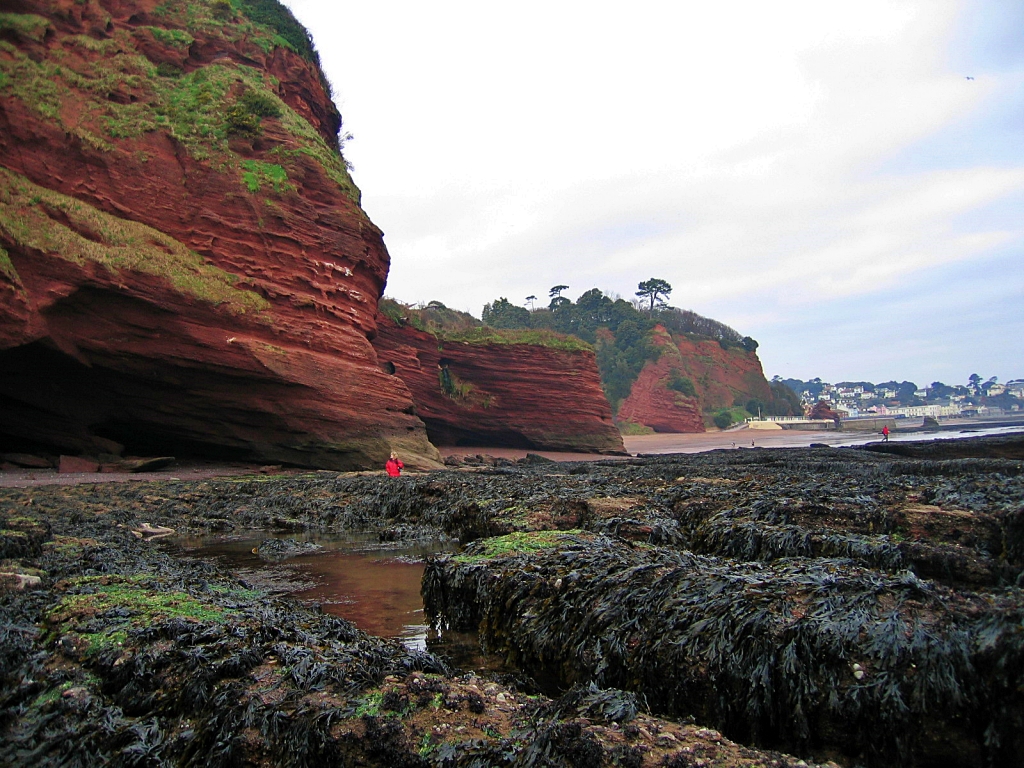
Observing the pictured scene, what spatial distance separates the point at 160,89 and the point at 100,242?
7.29m

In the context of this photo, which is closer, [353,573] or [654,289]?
[353,573]

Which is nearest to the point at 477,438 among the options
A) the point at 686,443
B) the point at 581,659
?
the point at 686,443

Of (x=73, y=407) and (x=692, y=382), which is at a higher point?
(x=692, y=382)

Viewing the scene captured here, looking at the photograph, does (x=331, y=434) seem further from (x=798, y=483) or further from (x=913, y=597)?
(x=913, y=597)

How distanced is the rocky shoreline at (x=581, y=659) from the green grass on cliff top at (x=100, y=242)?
13785 millimetres

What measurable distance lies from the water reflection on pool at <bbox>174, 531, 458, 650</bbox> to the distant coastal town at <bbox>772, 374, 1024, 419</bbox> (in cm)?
14888

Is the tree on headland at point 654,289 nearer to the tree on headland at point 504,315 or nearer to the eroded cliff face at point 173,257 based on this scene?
the tree on headland at point 504,315

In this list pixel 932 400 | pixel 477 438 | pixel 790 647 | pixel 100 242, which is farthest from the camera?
pixel 932 400

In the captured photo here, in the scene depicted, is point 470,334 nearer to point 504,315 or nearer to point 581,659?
point 581,659

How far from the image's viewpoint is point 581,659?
4211 mm

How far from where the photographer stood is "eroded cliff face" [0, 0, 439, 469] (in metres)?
18.2

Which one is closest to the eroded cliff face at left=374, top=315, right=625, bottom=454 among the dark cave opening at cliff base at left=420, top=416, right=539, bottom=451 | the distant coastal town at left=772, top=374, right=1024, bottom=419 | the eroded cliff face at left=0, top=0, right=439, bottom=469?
the dark cave opening at cliff base at left=420, top=416, right=539, bottom=451

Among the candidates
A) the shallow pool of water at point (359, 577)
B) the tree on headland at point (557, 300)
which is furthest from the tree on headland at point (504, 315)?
the shallow pool of water at point (359, 577)

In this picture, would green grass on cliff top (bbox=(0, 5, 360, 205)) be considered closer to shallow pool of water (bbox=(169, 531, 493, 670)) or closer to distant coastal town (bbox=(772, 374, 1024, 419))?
shallow pool of water (bbox=(169, 531, 493, 670))
